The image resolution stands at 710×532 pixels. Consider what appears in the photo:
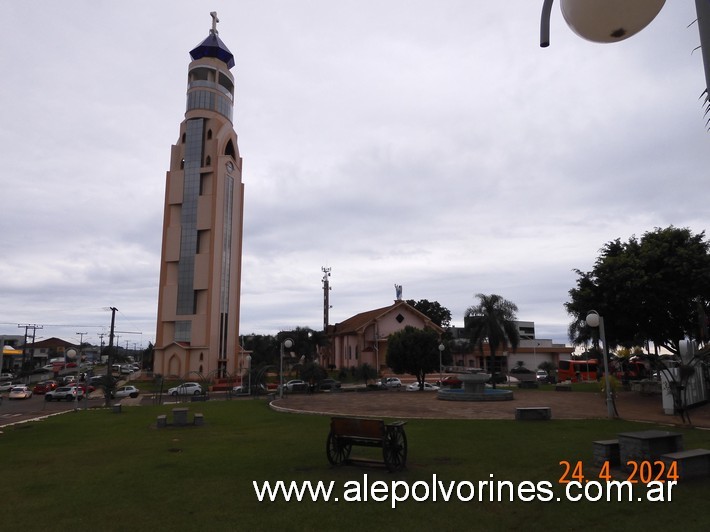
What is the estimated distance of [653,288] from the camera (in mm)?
24250

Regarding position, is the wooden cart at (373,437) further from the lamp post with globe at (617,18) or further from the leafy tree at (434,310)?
the leafy tree at (434,310)

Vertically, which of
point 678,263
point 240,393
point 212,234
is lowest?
point 240,393

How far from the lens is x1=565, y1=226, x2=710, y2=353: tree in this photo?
24.0m

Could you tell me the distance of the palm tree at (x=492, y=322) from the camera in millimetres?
38625

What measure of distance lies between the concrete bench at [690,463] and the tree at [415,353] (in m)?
28.8

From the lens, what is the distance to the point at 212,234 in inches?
2426

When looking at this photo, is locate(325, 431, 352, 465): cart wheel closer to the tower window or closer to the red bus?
the red bus

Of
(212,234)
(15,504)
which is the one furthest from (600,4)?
(212,234)

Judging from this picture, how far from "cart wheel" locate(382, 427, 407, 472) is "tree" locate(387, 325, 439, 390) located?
92.2 ft

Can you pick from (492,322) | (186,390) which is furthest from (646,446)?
(186,390)

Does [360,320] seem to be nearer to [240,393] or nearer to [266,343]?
[266,343]

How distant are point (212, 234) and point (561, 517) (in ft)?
194

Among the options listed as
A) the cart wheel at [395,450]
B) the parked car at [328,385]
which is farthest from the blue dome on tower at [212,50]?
the cart wheel at [395,450]

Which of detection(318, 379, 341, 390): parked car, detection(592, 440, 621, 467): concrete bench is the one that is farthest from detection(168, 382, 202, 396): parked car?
detection(592, 440, 621, 467): concrete bench
